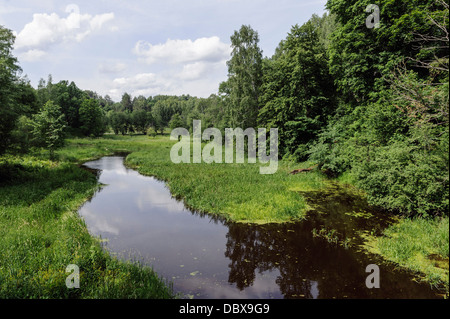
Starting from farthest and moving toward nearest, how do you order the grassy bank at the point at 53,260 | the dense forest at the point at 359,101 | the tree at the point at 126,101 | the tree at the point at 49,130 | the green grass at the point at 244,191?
the tree at the point at 126,101 < the tree at the point at 49,130 < the green grass at the point at 244,191 < the dense forest at the point at 359,101 < the grassy bank at the point at 53,260

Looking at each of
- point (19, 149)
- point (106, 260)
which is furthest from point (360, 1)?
point (19, 149)

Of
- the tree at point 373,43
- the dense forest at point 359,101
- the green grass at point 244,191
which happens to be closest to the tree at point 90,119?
the dense forest at point 359,101

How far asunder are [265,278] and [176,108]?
134 meters

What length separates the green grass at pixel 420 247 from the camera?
6787 millimetres

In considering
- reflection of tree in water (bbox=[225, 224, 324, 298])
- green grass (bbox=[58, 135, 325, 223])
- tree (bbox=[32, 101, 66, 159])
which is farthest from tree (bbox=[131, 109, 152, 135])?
reflection of tree in water (bbox=[225, 224, 324, 298])

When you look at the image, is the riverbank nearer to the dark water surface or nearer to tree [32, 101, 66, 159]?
the dark water surface

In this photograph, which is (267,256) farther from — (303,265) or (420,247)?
(420,247)

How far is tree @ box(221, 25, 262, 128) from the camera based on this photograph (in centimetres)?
3412

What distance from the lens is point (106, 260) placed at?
8250 mm

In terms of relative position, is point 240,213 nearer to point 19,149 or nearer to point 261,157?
point 19,149

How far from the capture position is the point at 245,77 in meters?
34.4

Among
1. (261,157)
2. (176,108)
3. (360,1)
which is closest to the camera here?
(360,1)

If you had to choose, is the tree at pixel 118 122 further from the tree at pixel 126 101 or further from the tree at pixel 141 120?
the tree at pixel 126 101

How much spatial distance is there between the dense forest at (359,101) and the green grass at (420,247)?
669 millimetres
